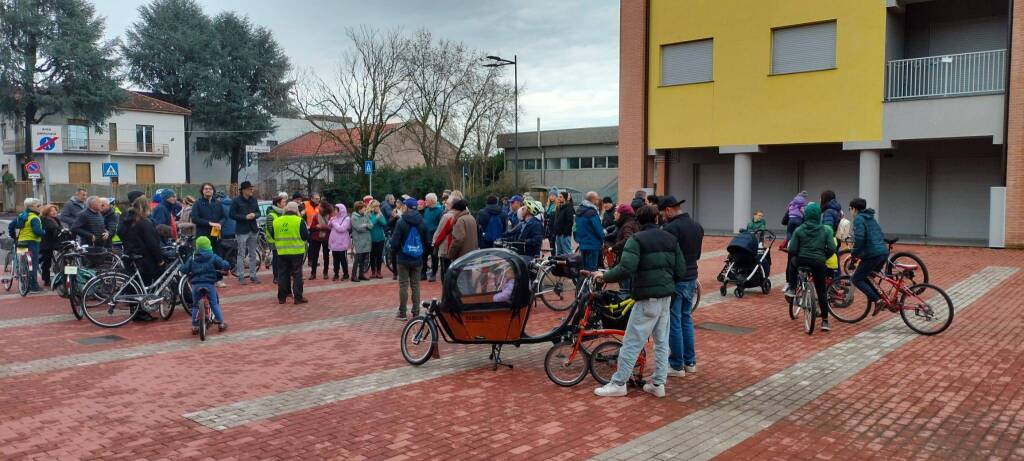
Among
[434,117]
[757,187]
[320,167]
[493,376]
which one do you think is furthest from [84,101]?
[493,376]

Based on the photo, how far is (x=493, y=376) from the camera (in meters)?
7.55

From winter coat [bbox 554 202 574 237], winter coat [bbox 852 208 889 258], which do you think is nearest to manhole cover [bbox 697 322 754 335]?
winter coat [bbox 852 208 889 258]

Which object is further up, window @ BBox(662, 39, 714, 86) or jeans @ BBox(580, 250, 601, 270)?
window @ BBox(662, 39, 714, 86)

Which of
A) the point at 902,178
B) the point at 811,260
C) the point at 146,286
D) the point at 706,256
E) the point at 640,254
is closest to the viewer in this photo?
the point at 640,254

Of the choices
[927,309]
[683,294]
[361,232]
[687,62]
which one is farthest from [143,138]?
[927,309]

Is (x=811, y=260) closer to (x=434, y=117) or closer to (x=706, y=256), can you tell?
(x=706, y=256)

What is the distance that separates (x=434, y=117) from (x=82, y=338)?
32.5 meters

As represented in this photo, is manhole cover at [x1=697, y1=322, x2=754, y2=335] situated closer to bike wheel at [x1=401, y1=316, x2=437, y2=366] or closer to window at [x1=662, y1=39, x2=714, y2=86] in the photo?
bike wheel at [x1=401, y1=316, x2=437, y2=366]

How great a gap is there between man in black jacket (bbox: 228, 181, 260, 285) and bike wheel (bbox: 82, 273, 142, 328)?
12.3ft

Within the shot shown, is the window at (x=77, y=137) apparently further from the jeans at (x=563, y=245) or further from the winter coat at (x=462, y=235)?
the winter coat at (x=462, y=235)

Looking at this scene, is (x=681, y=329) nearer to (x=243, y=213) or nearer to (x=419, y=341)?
(x=419, y=341)

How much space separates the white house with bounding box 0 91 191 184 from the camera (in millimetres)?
56469

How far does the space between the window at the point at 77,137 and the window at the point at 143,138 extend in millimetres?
3573

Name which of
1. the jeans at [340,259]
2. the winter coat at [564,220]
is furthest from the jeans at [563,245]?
the jeans at [340,259]
